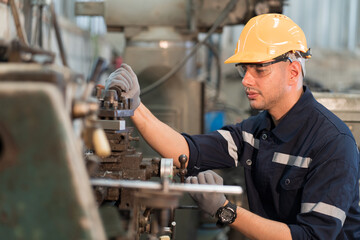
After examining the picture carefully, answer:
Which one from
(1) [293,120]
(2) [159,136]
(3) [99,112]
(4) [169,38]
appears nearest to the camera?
(3) [99,112]

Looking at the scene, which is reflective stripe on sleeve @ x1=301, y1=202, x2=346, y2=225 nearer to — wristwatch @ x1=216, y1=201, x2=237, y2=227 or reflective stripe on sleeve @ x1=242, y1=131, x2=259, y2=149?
wristwatch @ x1=216, y1=201, x2=237, y2=227

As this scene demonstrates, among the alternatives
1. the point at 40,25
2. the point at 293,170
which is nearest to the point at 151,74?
the point at 40,25

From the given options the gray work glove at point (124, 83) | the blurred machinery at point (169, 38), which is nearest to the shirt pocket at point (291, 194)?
the gray work glove at point (124, 83)

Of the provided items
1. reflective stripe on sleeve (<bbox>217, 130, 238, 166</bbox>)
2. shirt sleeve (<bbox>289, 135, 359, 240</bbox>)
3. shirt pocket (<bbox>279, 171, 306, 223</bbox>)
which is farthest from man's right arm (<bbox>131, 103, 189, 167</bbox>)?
shirt sleeve (<bbox>289, 135, 359, 240</bbox>)

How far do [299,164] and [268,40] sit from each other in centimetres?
46

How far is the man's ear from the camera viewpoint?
62.4 inches

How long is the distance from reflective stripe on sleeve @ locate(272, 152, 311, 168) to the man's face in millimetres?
195

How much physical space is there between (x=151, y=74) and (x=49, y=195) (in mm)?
2441

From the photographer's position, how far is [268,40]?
1.58 metres

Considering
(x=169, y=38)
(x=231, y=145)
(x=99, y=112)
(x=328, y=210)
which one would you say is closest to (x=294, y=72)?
(x=231, y=145)

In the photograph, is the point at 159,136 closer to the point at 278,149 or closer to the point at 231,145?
the point at 231,145

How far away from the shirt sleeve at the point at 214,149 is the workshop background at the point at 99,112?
0.27 m

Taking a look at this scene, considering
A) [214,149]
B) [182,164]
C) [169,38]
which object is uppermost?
[169,38]

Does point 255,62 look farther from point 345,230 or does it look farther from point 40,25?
point 40,25
